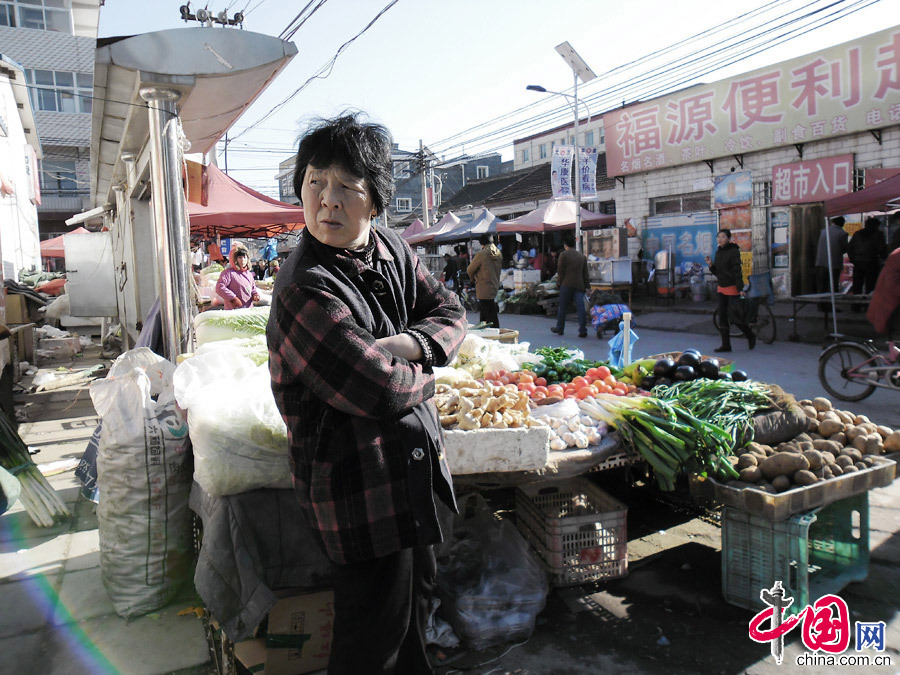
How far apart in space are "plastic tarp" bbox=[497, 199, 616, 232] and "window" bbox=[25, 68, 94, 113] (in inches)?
1003

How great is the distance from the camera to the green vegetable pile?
319 centimetres

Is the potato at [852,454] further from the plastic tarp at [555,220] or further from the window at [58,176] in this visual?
the window at [58,176]

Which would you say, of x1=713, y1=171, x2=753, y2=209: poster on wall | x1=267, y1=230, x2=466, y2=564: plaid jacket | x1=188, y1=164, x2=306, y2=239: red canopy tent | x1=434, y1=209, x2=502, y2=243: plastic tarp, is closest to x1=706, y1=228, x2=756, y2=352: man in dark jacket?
x1=713, y1=171, x2=753, y2=209: poster on wall

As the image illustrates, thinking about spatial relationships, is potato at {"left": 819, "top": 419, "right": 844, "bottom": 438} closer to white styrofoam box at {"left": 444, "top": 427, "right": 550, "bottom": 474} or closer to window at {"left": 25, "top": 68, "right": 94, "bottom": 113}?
white styrofoam box at {"left": 444, "top": 427, "right": 550, "bottom": 474}

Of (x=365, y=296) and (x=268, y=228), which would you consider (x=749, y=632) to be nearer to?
(x=365, y=296)

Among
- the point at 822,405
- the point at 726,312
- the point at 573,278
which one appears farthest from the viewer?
the point at 573,278

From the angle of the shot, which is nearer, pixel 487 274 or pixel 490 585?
pixel 490 585

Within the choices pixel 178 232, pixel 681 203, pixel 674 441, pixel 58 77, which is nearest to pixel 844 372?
pixel 674 441

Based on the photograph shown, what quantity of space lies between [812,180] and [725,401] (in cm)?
1198

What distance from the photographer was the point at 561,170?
18109 millimetres

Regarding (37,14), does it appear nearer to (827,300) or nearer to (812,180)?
(812,180)

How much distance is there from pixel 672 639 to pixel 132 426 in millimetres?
2741

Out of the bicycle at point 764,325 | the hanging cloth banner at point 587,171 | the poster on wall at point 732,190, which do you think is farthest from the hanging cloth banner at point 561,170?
the bicycle at point 764,325

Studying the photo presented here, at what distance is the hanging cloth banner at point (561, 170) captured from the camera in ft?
58.6
